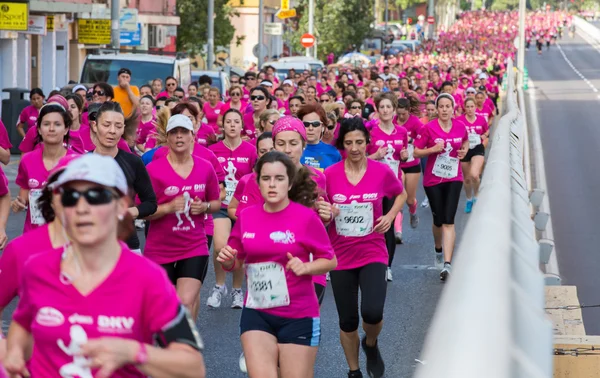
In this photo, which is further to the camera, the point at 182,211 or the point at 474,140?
the point at 474,140

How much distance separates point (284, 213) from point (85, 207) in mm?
3081

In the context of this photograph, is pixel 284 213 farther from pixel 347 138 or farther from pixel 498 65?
pixel 498 65

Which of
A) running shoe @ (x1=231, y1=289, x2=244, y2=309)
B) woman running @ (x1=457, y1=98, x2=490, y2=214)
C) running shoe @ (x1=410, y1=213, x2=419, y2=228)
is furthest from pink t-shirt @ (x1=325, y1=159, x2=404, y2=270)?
running shoe @ (x1=410, y1=213, x2=419, y2=228)

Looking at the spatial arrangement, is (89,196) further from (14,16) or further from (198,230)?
(14,16)

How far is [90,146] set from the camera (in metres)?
11.9

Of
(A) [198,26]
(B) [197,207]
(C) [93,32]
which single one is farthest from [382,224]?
(A) [198,26]

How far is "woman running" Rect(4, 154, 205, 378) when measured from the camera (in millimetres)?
3846

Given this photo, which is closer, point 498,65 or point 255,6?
point 498,65

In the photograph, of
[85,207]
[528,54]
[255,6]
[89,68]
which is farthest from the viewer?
[528,54]

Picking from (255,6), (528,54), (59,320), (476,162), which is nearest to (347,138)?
(59,320)

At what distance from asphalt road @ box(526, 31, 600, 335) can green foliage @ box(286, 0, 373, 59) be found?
9.60 meters

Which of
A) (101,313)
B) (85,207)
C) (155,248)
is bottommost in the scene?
(155,248)

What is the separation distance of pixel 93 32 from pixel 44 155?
28.0m

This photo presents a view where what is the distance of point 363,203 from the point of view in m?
8.65
